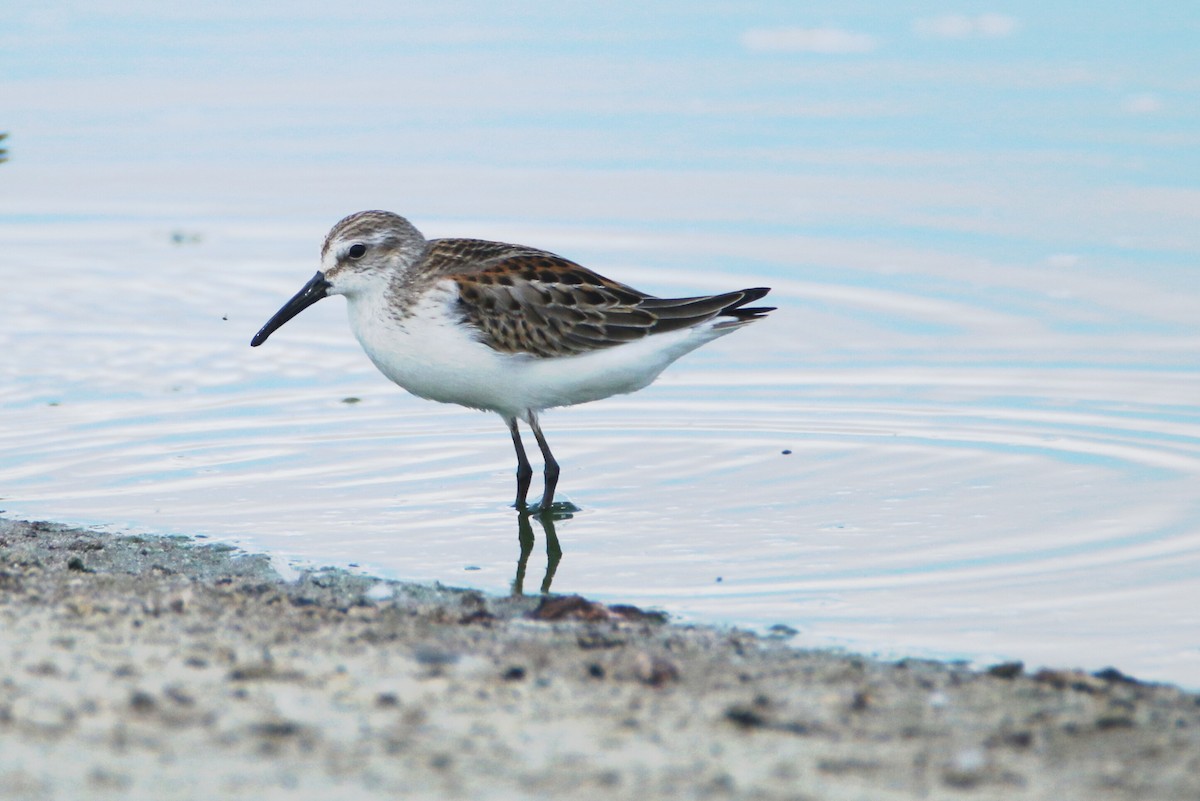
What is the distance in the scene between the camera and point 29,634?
6.24 m

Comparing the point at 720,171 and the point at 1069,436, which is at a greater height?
the point at 720,171

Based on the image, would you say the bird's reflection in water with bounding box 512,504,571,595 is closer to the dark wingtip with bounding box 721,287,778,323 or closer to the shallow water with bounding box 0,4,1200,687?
the shallow water with bounding box 0,4,1200,687

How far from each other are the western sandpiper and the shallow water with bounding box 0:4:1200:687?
69 cm

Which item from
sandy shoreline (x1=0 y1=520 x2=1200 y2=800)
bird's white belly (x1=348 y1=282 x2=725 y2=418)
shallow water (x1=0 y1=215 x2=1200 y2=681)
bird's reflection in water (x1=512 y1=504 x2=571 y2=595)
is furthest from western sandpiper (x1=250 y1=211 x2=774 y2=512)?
sandy shoreline (x1=0 y1=520 x2=1200 y2=800)

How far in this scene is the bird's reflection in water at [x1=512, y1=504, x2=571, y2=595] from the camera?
8.52 metres

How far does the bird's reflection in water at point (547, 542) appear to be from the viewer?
8523 millimetres

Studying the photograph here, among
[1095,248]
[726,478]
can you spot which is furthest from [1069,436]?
[1095,248]

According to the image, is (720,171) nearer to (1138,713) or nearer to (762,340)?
(762,340)

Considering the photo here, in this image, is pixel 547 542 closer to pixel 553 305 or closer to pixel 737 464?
pixel 553 305

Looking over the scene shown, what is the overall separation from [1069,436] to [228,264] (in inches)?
301

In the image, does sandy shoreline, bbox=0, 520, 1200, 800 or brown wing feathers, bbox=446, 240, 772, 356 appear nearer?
sandy shoreline, bbox=0, 520, 1200, 800

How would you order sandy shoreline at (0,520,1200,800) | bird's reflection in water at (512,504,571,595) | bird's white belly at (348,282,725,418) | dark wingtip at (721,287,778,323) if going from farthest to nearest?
dark wingtip at (721,287,778,323) → bird's white belly at (348,282,725,418) → bird's reflection in water at (512,504,571,595) → sandy shoreline at (0,520,1200,800)

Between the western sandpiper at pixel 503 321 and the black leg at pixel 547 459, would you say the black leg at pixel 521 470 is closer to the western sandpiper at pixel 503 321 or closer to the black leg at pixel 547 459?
the western sandpiper at pixel 503 321

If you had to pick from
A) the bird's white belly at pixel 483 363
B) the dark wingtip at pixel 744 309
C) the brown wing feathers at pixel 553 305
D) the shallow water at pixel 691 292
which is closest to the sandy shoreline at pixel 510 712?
the shallow water at pixel 691 292
